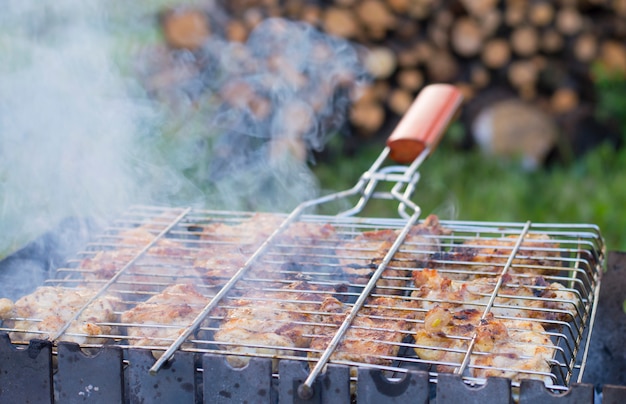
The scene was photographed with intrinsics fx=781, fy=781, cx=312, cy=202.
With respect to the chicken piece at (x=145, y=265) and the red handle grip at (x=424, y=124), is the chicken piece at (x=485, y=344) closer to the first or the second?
the chicken piece at (x=145, y=265)

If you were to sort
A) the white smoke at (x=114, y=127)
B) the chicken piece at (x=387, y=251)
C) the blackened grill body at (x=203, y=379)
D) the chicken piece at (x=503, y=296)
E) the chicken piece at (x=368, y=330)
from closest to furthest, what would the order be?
the blackened grill body at (x=203, y=379)
the chicken piece at (x=368, y=330)
the chicken piece at (x=503, y=296)
the chicken piece at (x=387, y=251)
the white smoke at (x=114, y=127)

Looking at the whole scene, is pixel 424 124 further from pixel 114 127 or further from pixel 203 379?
pixel 203 379

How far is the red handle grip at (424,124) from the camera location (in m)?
3.38

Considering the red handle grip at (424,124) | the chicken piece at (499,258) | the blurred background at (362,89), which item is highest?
the blurred background at (362,89)

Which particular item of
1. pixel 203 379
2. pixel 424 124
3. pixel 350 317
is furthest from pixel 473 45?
pixel 203 379

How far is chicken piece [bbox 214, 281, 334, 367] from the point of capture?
7.13ft

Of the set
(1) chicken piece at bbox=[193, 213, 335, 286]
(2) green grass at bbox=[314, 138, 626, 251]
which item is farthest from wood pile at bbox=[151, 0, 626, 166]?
(1) chicken piece at bbox=[193, 213, 335, 286]

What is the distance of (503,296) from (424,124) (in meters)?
1.17

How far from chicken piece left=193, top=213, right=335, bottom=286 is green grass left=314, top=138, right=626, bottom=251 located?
246 cm

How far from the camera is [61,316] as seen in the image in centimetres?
235

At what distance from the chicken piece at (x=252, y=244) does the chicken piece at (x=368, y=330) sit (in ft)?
1.34

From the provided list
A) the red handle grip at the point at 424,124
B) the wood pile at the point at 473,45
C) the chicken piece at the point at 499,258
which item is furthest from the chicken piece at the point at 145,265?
the wood pile at the point at 473,45

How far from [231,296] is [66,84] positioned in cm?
183

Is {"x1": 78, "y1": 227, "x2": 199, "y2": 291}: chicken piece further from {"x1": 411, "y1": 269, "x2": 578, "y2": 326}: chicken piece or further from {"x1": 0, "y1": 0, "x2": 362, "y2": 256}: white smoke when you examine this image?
{"x1": 411, "y1": 269, "x2": 578, "y2": 326}: chicken piece
